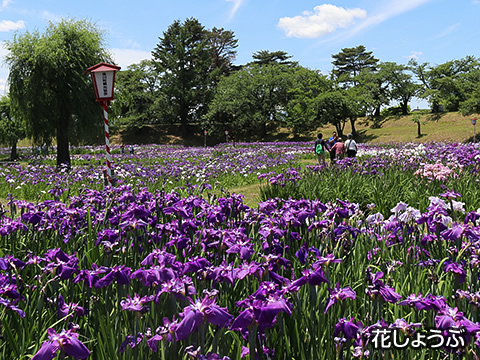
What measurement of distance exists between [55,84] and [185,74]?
1448 inches

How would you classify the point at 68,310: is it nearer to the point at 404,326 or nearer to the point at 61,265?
the point at 61,265

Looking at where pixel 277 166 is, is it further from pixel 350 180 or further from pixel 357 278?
pixel 357 278

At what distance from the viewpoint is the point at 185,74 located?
52156 mm

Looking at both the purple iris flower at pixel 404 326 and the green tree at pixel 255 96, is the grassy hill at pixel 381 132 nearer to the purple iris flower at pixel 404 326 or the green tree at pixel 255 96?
the green tree at pixel 255 96

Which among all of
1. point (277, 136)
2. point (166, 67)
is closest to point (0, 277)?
point (277, 136)

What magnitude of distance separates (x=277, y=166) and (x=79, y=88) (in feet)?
33.4

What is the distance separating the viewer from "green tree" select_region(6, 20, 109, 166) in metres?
16.5

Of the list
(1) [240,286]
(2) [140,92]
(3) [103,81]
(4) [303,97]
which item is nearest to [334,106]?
(4) [303,97]

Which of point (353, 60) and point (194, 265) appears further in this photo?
point (353, 60)

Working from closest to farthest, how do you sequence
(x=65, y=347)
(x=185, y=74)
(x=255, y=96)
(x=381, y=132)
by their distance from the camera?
1. (x=65, y=347)
2. (x=381, y=132)
3. (x=255, y=96)
4. (x=185, y=74)

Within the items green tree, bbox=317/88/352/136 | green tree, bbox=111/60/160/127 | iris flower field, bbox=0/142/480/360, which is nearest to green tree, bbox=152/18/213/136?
green tree, bbox=111/60/160/127

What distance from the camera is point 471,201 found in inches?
273

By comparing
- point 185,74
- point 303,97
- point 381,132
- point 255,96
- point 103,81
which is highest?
point 185,74

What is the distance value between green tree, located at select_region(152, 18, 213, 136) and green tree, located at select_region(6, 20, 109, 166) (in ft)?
113
